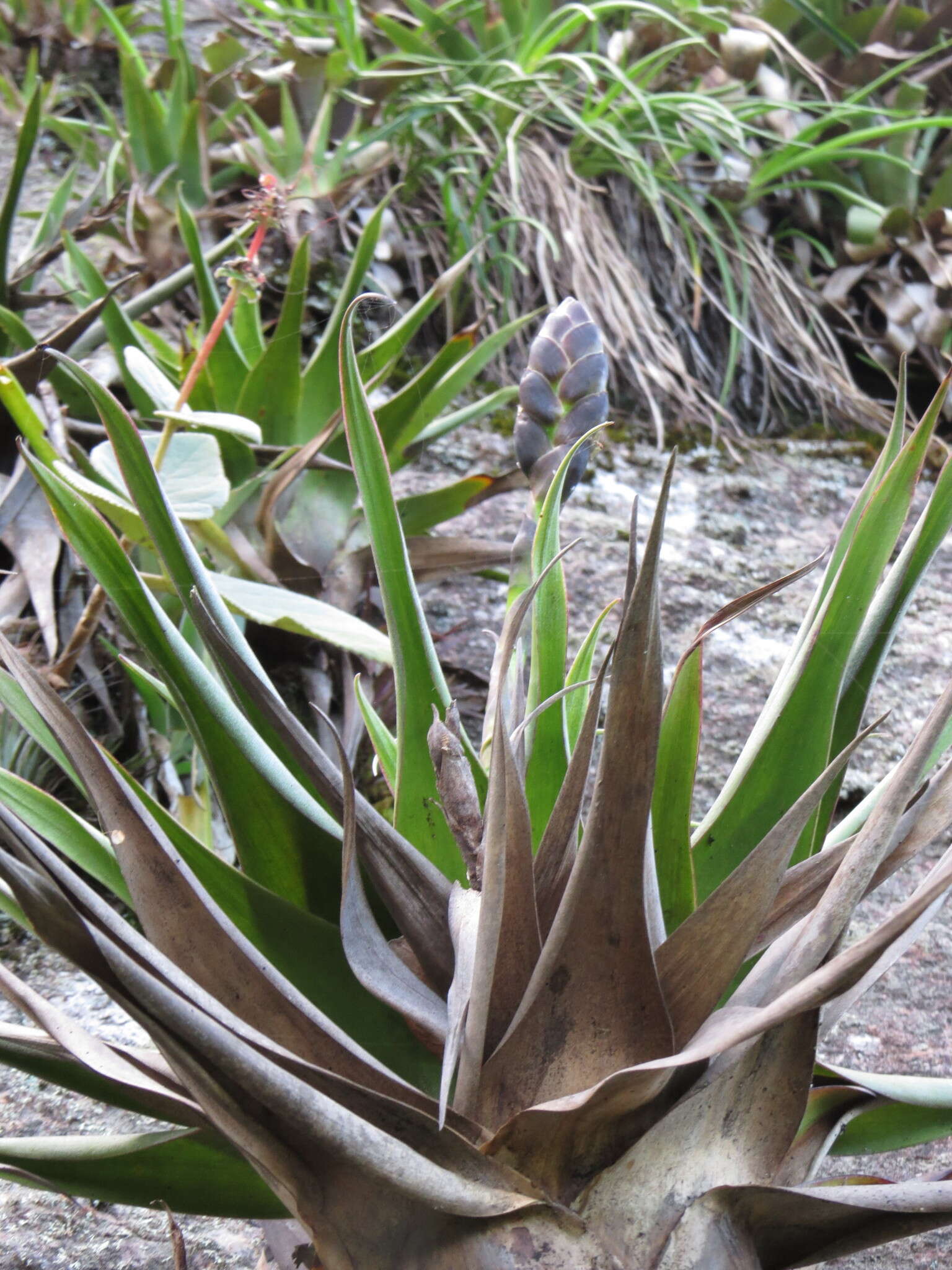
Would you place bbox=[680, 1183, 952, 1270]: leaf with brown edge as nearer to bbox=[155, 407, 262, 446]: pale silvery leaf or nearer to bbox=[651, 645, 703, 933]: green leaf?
bbox=[651, 645, 703, 933]: green leaf

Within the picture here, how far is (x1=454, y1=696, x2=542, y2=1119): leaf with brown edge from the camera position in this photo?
0.43 metres

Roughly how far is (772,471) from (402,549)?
1.42 metres

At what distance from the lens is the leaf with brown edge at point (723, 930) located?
1.55ft

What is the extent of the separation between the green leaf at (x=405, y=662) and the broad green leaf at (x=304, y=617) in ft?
0.76

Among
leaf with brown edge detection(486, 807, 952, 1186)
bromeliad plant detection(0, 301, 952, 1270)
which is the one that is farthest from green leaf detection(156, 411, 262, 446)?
leaf with brown edge detection(486, 807, 952, 1186)

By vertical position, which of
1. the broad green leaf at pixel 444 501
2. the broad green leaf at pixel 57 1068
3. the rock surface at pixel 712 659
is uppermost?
the broad green leaf at pixel 57 1068

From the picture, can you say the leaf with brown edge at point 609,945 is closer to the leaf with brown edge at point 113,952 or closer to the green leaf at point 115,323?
the leaf with brown edge at point 113,952

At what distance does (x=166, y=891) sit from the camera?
486 mm

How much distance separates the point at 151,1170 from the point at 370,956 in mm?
163

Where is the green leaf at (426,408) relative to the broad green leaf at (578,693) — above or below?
below

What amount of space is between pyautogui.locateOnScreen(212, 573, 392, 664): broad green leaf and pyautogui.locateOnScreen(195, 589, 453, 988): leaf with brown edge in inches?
12.0

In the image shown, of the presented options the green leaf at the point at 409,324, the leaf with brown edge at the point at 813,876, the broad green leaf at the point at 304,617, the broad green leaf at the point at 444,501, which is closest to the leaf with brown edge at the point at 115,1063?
the leaf with brown edge at the point at 813,876

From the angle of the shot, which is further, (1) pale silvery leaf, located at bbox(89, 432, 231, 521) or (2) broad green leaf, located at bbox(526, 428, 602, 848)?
(1) pale silvery leaf, located at bbox(89, 432, 231, 521)

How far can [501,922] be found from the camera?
1.55 feet
